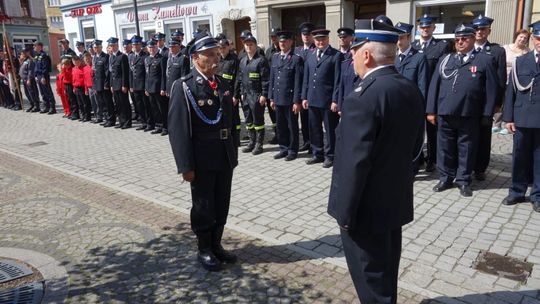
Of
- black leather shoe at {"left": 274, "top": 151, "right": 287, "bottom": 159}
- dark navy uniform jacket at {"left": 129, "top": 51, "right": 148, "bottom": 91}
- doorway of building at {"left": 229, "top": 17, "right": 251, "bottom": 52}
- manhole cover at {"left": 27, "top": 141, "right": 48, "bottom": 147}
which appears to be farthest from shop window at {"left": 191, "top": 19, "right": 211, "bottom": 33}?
black leather shoe at {"left": 274, "top": 151, "right": 287, "bottom": 159}

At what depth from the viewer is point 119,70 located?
1046 cm

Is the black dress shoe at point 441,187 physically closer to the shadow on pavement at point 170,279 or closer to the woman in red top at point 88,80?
the shadow on pavement at point 170,279

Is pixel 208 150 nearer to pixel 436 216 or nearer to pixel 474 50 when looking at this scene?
pixel 436 216

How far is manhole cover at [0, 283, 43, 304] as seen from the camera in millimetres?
3393

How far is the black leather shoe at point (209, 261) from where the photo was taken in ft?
12.4

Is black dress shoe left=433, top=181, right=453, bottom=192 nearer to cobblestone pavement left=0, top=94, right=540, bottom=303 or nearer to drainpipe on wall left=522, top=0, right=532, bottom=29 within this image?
cobblestone pavement left=0, top=94, right=540, bottom=303

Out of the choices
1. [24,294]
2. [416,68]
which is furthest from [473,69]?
[24,294]

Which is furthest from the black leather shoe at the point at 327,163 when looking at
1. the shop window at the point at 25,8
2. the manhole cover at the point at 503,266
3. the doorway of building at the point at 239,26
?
the shop window at the point at 25,8

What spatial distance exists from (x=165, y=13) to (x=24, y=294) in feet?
51.0

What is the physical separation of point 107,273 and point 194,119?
1578 mm

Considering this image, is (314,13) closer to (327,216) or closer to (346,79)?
(346,79)

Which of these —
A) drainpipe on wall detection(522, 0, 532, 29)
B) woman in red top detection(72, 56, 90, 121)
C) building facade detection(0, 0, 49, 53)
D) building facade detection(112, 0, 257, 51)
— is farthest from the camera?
building facade detection(0, 0, 49, 53)

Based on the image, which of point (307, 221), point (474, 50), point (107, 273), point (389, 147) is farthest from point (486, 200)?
point (107, 273)

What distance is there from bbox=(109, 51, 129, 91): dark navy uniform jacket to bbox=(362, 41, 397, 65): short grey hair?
906 cm
